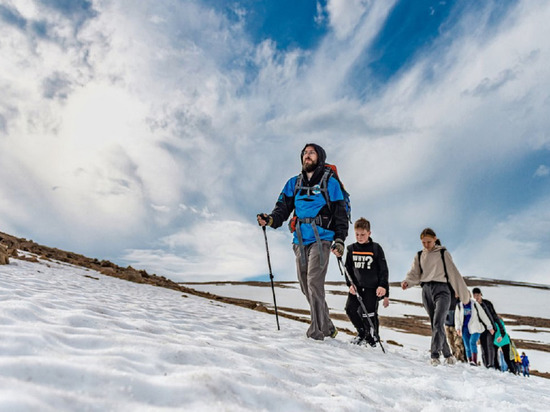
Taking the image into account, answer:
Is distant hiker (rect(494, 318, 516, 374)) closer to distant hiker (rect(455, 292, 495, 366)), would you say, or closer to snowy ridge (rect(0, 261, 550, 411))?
distant hiker (rect(455, 292, 495, 366))

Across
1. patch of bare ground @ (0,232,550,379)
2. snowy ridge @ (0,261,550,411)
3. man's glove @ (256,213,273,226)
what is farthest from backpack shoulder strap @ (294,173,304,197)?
patch of bare ground @ (0,232,550,379)

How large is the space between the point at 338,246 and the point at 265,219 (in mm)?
1259

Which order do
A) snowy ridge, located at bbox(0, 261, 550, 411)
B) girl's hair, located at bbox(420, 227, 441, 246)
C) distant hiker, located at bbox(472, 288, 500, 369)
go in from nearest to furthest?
snowy ridge, located at bbox(0, 261, 550, 411) → girl's hair, located at bbox(420, 227, 441, 246) → distant hiker, located at bbox(472, 288, 500, 369)

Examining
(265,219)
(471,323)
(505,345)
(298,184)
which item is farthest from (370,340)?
(505,345)

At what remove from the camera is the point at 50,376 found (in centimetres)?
173

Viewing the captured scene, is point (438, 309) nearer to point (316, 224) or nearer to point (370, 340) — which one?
point (370, 340)

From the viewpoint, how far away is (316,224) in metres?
5.36

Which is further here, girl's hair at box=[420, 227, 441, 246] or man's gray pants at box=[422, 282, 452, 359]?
girl's hair at box=[420, 227, 441, 246]

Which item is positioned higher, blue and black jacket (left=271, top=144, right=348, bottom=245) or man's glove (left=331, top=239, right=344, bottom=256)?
blue and black jacket (left=271, top=144, right=348, bottom=245)

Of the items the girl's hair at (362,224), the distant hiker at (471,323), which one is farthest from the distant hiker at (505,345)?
the girl's hair at (362,224)

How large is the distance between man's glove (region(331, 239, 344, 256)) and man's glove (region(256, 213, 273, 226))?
1.11m

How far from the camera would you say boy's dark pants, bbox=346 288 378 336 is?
6262 mm

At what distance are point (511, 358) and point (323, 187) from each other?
8.07 metres

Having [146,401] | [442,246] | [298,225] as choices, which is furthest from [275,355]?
[442,246]
